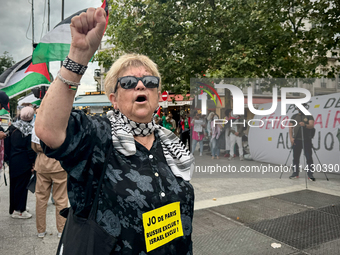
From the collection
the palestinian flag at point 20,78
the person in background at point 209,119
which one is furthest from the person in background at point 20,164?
the person in background at point 209,119

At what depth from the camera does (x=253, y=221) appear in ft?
15.4

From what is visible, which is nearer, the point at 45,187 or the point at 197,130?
the point at 45,187

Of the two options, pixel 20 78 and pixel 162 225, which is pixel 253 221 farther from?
pixel 20 78

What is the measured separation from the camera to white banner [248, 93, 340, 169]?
7.93m

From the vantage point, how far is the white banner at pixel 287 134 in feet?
26.0

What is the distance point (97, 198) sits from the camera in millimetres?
1396

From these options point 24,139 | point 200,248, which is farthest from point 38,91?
point 200,248

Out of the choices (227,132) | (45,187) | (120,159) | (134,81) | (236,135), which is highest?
(134,81)

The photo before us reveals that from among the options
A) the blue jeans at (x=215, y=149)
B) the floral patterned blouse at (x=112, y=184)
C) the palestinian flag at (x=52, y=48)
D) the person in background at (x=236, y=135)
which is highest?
the palestinian flag at (x=52, y=48)

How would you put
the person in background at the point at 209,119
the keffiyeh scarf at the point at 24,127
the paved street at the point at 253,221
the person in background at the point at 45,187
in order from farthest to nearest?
the person in background at the point at 209,119
the keffiyeh scarf at the point at 24,127
the person in background at the point at 45,187
the paved street at the point at 253,221

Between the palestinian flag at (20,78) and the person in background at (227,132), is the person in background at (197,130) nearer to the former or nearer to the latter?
the person in background at (227,132)

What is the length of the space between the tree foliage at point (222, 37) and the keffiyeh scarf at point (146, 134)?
6.74 metres

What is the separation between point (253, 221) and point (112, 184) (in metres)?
3.86

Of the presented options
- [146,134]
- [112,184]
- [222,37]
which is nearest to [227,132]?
[222,37]
